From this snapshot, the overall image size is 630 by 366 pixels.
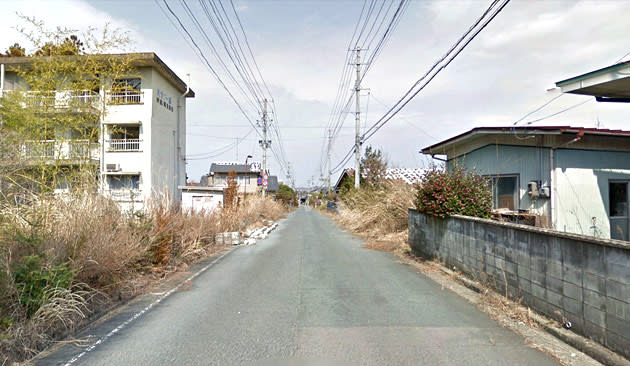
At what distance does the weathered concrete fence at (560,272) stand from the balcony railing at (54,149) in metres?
8.38

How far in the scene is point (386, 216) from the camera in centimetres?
1753

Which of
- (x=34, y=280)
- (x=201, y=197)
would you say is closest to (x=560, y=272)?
(x=34, y=280)

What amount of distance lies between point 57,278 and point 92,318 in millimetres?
895

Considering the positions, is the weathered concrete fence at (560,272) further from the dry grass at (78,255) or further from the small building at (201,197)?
the small building at (201,197)

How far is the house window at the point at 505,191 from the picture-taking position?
1157 cm

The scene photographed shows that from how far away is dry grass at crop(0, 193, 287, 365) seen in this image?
478 centimetres

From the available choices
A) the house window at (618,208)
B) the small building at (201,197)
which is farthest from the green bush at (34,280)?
the small building at (201,197)

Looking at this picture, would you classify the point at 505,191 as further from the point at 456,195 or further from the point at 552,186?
the point at 456,195

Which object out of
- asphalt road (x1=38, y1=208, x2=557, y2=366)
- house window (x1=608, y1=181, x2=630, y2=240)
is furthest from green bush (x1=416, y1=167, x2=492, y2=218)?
house window (x1=608, y1=181, x2=630, y2=240)

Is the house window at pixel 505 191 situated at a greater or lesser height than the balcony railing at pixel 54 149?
lesser

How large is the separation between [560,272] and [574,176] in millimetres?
6541

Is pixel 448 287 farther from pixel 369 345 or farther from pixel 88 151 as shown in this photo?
pixel 88 151

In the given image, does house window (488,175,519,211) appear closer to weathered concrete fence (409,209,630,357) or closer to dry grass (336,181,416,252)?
dry grass (336,181,416,252)

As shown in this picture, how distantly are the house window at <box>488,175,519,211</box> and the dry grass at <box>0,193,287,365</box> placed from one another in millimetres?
9058
